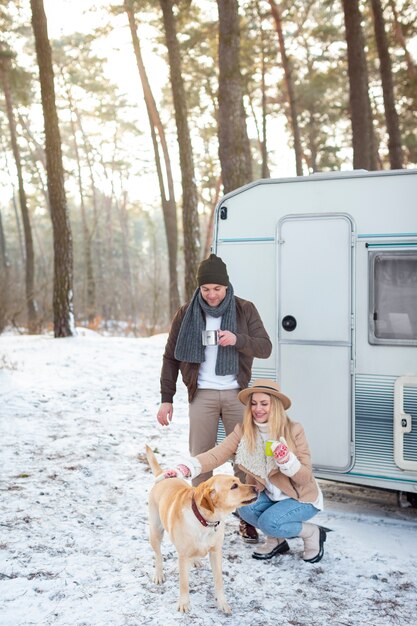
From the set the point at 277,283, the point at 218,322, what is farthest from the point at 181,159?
the point at 218,322

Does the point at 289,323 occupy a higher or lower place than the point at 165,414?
higher

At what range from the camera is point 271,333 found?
5.59 m

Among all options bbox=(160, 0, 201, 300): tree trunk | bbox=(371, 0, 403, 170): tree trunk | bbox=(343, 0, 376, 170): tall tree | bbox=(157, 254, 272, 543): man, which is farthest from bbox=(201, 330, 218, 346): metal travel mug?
bbox=(371, 0, 403, 170): tree trunk

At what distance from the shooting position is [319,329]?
540 cm

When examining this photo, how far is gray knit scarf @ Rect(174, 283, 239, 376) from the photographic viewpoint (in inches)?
180

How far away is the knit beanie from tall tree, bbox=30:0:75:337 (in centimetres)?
960

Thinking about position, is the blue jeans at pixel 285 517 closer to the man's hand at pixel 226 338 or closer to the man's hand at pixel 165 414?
the man's hand at pixel 165 414

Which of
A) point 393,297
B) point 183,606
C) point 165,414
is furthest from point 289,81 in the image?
point 183,606

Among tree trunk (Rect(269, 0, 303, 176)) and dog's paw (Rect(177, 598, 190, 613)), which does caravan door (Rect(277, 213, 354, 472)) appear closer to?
dog's paw (Rect(177, 598, 190, 613))

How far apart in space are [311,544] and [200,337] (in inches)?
59.3

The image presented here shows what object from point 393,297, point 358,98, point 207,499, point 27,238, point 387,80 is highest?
point 387,80

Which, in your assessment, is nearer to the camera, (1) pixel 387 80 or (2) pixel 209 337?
(2) pixel 209 337

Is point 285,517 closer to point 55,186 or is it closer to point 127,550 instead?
point 127,550

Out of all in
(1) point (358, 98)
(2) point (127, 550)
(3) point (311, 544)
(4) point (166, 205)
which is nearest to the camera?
(3) point (311, 544)
